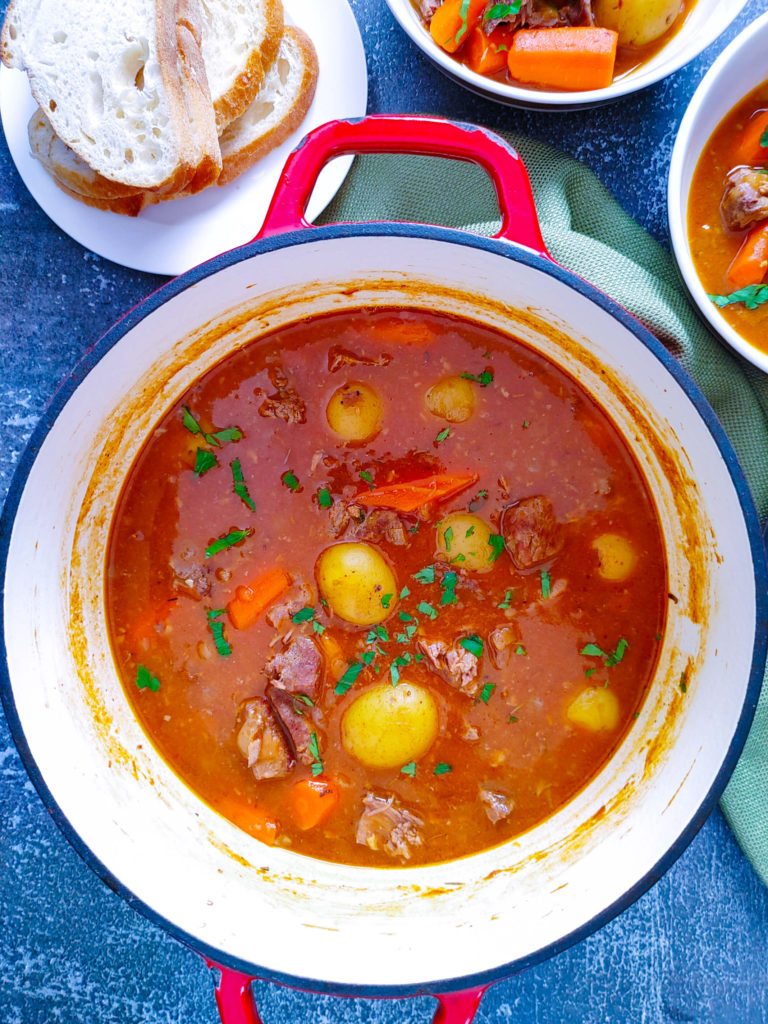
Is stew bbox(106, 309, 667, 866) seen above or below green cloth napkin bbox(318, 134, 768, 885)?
below

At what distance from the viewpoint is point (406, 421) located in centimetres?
201

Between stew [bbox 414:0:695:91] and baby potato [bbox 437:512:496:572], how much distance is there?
3.45ft

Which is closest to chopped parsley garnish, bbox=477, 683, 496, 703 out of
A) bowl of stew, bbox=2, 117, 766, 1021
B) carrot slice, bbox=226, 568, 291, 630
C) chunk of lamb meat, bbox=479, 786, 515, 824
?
bowl of stew, bbox=2, 117, 766, 1021

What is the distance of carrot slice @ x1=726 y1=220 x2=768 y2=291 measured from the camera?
1976 mm

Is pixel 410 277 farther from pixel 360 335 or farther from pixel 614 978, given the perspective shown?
pixel 614 978

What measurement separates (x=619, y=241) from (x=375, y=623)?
113 centimetres

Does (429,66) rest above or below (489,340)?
above

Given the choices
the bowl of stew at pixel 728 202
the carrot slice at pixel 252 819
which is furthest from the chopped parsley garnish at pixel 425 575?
the bowl of stew at pixel 728 202

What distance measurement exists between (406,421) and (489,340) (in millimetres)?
286

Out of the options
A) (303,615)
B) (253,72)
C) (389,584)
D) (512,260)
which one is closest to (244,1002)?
(303,615)

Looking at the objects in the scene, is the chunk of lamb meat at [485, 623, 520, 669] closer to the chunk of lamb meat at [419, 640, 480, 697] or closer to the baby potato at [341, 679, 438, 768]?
the chunk of lamb meat at [419, 640, 480, 697]

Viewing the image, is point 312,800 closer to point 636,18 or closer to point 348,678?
point 348,678

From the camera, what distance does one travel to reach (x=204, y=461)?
6.68ft

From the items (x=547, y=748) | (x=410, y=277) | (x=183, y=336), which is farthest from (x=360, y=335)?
(x=547, y=748)
